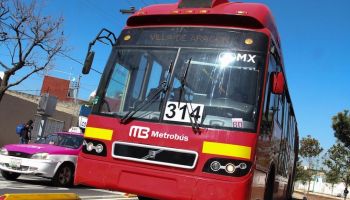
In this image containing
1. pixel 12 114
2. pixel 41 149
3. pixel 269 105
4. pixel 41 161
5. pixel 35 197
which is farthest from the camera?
pixel 12 114

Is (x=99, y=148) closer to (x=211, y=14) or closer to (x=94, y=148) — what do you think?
(x=94, y=148)

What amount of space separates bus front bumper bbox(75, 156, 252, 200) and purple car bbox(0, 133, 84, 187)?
21.5 ft

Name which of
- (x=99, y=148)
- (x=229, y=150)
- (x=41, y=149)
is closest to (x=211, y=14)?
(x=229, y=150)

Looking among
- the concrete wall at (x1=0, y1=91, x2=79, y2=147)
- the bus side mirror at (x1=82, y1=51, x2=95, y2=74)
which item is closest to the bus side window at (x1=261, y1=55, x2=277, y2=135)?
the bus side mirror at (x1=82, y1=51, x2=95, y2=74)

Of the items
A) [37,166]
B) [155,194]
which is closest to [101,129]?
[155,194]

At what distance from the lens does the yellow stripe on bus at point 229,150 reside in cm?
645

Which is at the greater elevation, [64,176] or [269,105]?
[269,105]

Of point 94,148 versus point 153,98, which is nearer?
point 153,98

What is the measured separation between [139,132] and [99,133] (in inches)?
26.2

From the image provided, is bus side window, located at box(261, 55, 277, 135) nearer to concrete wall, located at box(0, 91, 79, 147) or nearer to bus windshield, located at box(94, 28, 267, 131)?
bus windshield, located at box(94, 28, 267, 131)

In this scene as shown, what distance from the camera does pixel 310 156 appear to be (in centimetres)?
5638

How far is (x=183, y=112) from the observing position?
6.87m

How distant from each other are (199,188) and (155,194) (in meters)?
0.64

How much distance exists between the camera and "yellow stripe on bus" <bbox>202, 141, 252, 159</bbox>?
21.2 ft
